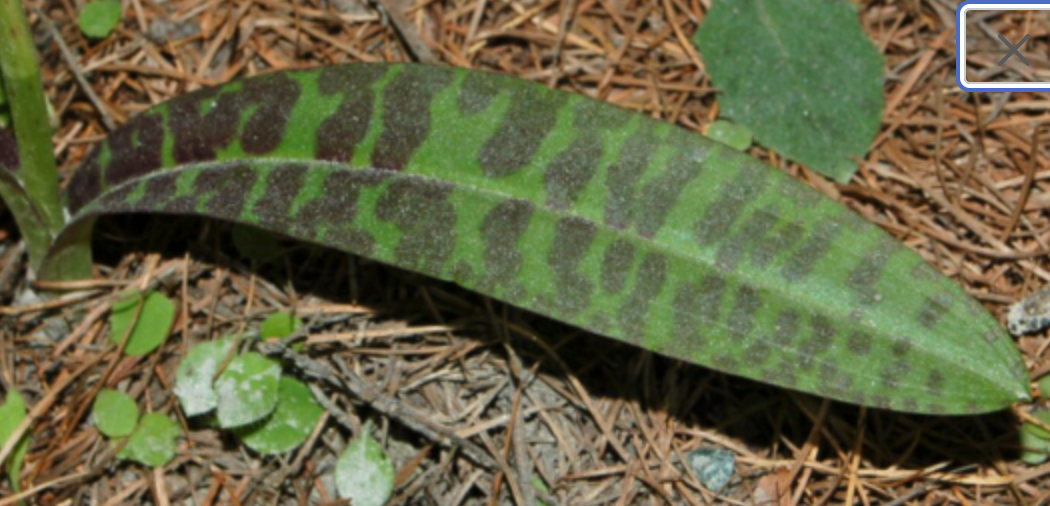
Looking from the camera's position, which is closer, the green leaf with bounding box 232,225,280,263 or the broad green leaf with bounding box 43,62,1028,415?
the broad green leaf with bounding box 43,62,1028,415

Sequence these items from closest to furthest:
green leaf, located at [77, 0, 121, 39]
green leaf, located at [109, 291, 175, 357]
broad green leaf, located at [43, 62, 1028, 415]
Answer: broad green leaf, located at [43, 62, 1028, 415] < green leaf, located at [109, 291, 175, 357] < green leaf, located at [77, 0, 121, 39]

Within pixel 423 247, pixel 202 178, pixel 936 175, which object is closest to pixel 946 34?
pixel 936 175

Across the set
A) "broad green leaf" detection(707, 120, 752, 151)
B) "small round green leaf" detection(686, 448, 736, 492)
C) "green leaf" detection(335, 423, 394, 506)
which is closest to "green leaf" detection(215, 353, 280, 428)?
"green leaf" detection(335, 423, 394, 506)

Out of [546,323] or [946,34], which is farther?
[946,34]

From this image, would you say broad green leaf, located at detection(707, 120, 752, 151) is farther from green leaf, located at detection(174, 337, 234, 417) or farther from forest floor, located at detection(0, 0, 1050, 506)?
green leaf, located at detection(174, 337, 234, 417)

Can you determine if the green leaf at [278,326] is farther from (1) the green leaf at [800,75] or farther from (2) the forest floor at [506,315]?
(1) the green leaf at [800,75]

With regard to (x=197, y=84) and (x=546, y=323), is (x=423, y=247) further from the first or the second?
(x=197, y=84)

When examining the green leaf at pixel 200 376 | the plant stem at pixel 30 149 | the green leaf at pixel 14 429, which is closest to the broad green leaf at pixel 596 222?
the plant stem at pixel 30 149
